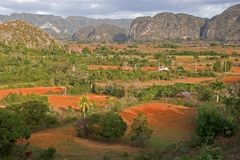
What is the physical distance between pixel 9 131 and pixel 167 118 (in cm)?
2028

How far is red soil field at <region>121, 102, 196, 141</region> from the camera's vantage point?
38.7m

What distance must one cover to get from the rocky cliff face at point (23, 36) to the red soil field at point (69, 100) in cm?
5616

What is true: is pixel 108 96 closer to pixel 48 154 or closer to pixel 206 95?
pixel 206 95

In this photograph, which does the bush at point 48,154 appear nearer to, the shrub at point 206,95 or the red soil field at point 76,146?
the red soil field at point 76,146

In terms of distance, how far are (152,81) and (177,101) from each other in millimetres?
26426

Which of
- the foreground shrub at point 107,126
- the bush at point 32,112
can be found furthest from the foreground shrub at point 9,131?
the bush at point 32,112

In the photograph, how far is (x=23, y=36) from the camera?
391 feet

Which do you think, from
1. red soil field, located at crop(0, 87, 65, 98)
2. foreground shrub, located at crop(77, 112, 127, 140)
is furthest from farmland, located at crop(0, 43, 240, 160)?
foreground shrub, located at crop(77, 112, 127, 140)

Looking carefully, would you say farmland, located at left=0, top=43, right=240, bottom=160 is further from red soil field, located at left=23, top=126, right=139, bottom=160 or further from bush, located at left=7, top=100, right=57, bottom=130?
bush, located at left=7, top=100, right=57, bottom=130

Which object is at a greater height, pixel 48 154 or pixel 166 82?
pixel 48 154

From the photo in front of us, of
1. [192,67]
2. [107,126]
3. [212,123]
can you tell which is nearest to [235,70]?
[192,67]

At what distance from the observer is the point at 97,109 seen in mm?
48406

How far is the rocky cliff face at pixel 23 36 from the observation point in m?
115

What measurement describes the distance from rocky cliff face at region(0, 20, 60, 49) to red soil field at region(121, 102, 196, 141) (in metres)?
70.4
